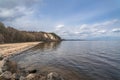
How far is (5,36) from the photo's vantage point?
9750 cm

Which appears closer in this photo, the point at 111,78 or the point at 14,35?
the point at 111,78

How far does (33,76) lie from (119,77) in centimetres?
1058

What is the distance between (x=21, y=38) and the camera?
119812mm

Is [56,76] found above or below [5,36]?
below

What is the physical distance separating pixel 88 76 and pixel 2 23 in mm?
94802

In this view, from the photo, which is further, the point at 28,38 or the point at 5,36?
the point at 28,38

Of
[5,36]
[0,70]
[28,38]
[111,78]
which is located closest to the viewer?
[0,70]

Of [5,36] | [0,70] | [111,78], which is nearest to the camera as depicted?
[0,70]

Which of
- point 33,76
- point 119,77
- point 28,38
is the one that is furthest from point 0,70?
point 28,38

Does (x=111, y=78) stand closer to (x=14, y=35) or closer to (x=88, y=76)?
(x=88, y=76)

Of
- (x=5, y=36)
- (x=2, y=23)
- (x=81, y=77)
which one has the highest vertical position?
(x=2, y=23)

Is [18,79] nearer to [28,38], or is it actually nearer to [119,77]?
[119,77]

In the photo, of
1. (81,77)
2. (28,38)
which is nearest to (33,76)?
(81,77)

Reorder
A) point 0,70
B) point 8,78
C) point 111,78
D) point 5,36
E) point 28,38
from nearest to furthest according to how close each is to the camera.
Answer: point 8,78 → point 0,70 → point 111,78 → point 5,36 → point 28,38
